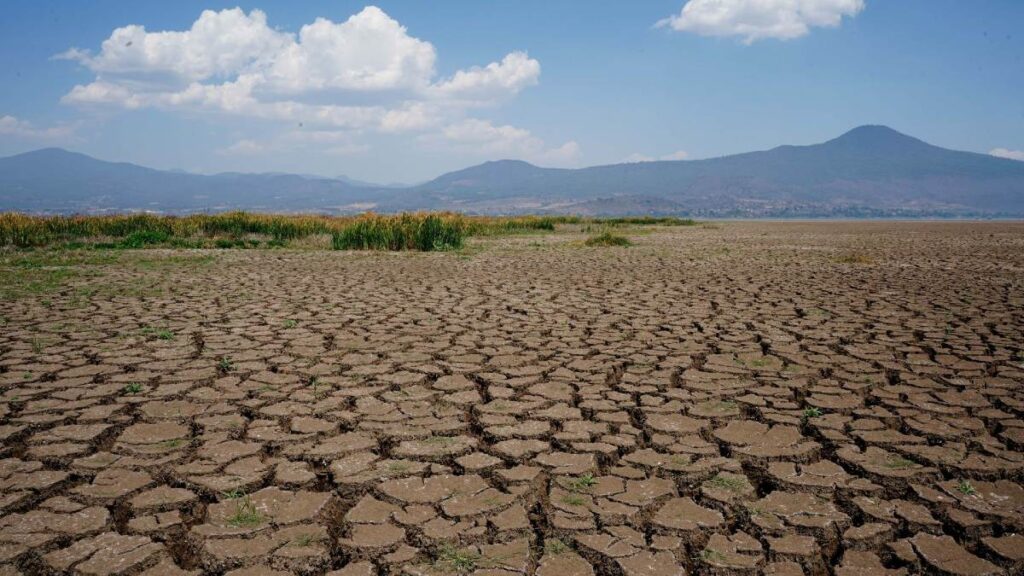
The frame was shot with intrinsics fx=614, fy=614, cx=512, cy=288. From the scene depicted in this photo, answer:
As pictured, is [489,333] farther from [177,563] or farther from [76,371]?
[177,563]

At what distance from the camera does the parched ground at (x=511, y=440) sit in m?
2.05

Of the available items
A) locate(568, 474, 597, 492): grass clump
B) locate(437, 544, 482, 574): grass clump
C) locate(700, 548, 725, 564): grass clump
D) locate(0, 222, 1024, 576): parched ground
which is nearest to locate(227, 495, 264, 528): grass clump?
locate(0, 222, 1024, 576): parched ground

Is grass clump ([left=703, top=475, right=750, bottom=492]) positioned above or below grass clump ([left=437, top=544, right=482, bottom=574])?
above

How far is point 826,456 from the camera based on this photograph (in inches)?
111

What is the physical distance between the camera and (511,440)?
298cm

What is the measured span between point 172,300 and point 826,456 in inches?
280

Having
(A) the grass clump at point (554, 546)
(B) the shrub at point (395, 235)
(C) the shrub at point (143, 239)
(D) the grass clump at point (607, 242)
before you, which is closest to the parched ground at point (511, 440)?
(A) the grass clump at point (554, 546)

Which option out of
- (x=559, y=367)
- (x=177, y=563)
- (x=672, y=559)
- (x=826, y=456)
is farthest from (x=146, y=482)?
(x=826, y=456)

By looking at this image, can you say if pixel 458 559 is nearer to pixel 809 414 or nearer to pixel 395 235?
pixel 809 414

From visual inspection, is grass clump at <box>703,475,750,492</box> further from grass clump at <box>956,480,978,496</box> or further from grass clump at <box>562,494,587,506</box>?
grass clump at <box>956,480,978,496</box>

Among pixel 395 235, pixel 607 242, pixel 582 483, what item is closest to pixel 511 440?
pixel 582 483

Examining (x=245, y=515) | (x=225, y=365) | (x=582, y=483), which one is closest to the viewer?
(x=245, y=515)

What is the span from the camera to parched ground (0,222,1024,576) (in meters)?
2.05

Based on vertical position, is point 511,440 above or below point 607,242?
below
